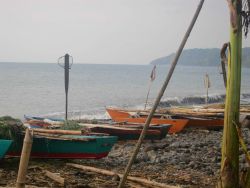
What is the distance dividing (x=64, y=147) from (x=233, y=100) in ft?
20.9

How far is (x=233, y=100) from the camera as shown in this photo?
5.14m

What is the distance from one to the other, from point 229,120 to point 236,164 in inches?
24.3

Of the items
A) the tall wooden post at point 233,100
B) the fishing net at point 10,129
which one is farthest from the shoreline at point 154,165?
the tall wooden post at point 233,100

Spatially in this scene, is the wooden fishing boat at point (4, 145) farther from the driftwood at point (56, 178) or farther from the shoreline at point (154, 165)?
the driftwood at point (56, 178)

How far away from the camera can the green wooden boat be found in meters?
10.4

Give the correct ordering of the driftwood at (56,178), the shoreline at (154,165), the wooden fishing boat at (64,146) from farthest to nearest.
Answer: the wooden fishing boat at (64,146), the shoreline at (154,165), the driftwood at (56,178)

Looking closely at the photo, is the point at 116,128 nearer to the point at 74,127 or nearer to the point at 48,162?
the point at 74,127

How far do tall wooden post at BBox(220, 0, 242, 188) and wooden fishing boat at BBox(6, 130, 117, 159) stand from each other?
227 inches

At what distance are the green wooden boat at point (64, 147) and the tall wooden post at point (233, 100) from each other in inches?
227

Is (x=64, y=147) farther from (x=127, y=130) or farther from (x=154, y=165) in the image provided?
(x=127, y=130)

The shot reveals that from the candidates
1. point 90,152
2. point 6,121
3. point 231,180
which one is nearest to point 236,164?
point 231,180

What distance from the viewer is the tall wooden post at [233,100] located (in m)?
5.11

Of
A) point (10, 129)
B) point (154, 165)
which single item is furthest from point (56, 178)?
point (154, 165)

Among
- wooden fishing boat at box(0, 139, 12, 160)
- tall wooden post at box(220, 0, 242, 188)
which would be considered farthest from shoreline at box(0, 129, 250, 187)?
tall wooden post at box(220, 0, 242, 188)
